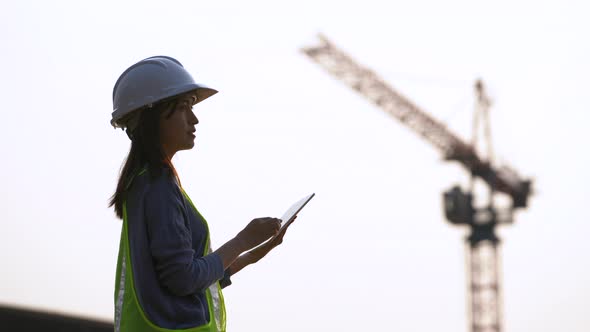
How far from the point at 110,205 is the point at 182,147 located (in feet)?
0.87

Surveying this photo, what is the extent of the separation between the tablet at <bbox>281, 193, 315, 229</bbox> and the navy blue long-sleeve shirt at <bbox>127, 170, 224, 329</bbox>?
0.37 meters

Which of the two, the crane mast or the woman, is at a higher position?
the crane mast

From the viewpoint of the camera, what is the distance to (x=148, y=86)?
11.0 ft

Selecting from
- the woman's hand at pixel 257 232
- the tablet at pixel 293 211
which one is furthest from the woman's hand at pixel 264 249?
the woman's hand at pixel 257 232

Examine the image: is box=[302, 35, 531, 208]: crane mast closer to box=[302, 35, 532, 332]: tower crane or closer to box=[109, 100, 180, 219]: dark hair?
box=[302, 35, 532, 332]: tower crane

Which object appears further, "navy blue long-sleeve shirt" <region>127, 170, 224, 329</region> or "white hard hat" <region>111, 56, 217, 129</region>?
"white hard hat" <region>111, 56, 217, 129</region>

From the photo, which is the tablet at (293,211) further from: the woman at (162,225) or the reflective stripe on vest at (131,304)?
the reflective stripe on vest at (131,304)

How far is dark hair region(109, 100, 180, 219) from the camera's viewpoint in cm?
332

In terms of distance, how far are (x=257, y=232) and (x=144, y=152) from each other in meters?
0.40

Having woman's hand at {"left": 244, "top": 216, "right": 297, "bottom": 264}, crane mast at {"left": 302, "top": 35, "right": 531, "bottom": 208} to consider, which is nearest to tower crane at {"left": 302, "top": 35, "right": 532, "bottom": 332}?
crane mast at {"left": 302, "top": 35, "right": 531, "bottom": 208}

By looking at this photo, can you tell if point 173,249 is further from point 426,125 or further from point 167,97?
point 426,125

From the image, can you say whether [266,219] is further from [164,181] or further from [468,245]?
[468,245]

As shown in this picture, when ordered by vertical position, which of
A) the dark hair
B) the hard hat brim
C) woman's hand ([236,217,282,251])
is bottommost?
woman's hand ([236,217,282,251])

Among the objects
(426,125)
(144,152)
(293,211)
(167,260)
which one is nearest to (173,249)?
(167,260)
